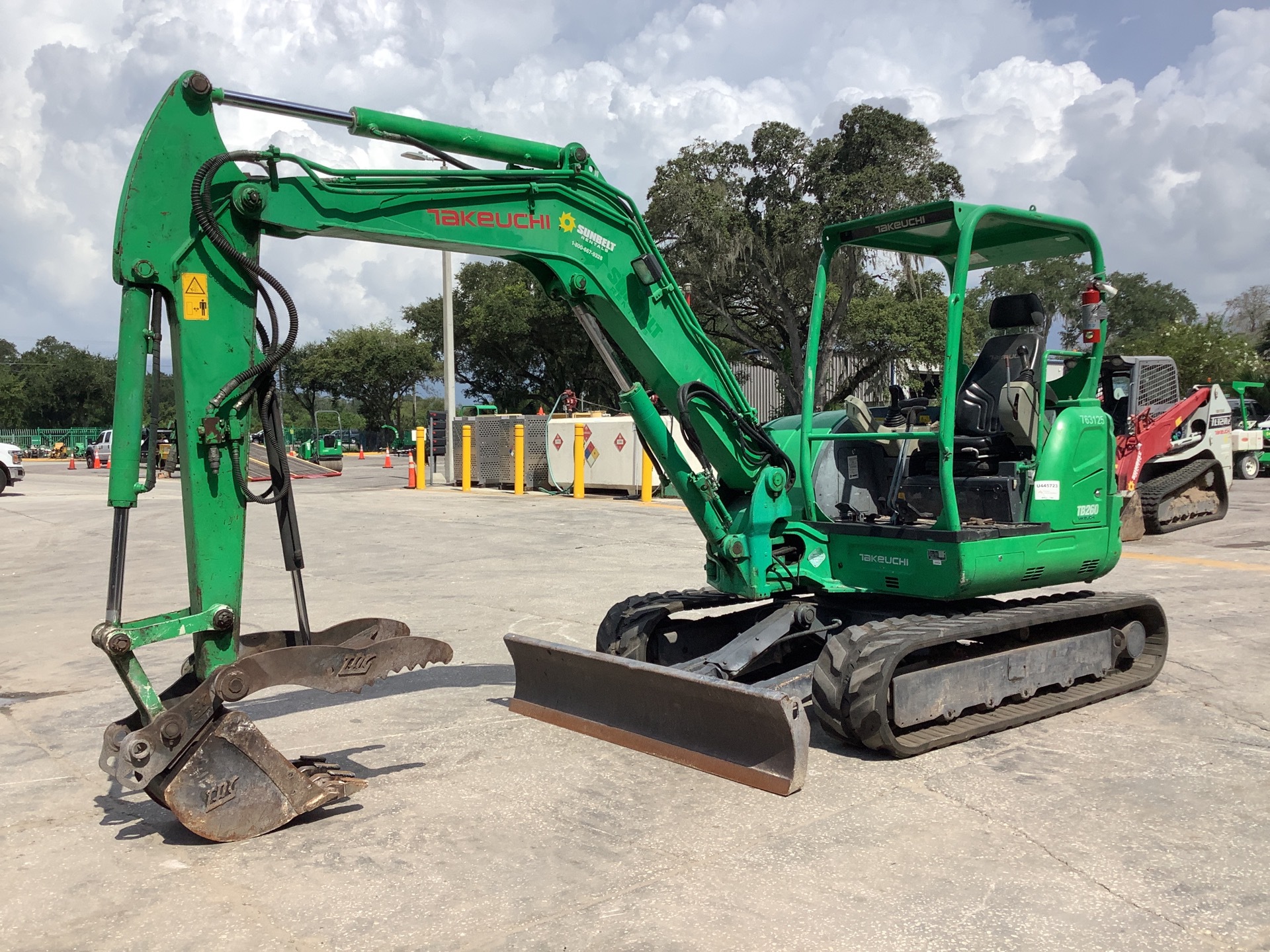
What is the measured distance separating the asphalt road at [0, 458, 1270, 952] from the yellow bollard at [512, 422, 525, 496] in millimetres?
17151

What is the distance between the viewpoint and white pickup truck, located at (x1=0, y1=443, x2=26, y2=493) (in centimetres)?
2591

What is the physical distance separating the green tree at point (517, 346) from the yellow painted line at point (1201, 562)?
3452 cm

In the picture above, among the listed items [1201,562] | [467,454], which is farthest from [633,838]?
[467,454]

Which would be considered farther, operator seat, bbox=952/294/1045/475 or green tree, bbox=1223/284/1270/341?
green tree, bbox=1223/284/1270/341

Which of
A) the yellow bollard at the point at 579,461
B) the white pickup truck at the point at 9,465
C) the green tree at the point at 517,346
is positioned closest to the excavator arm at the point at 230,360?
the yellow bollard at the point at 579,461

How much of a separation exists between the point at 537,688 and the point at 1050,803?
2940mm

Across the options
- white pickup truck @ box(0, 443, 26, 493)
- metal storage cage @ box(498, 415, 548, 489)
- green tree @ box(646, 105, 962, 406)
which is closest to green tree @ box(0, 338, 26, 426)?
white pickup truck @ box(0, 443, 26, 493)

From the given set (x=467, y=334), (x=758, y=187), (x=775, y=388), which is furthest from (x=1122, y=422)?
(x=467, y=334)

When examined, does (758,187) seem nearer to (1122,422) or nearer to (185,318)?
(1122,422)

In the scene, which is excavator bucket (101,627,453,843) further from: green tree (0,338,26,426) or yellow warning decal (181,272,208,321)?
green tree (0,338,26,426)

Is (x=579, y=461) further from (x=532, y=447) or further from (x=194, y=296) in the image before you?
(x=194, y=296)

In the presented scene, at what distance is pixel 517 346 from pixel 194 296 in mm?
46908

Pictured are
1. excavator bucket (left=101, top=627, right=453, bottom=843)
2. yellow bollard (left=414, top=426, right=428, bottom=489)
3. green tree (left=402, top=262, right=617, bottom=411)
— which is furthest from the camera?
green tree (left=402, top=262, right=617, bottom=411)

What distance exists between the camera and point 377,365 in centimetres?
6506
